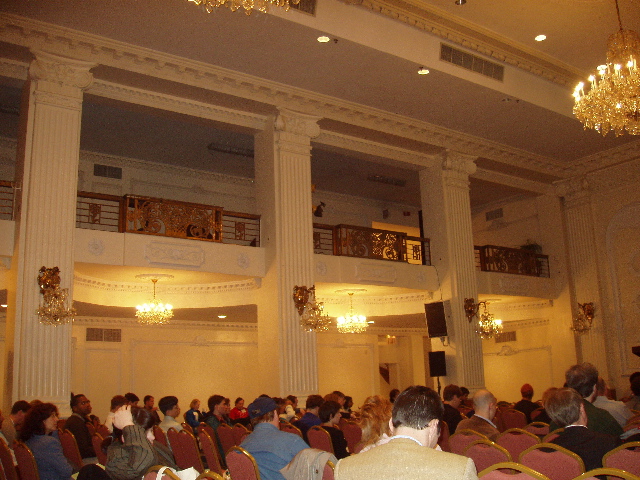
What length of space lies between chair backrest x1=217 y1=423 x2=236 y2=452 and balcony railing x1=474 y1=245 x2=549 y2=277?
8.72 m

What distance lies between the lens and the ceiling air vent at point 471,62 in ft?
34.3

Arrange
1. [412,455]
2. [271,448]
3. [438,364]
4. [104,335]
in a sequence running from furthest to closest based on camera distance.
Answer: [104,335] < [438,364] < [271,448] < [412,455]

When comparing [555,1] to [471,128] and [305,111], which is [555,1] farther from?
[305,111]

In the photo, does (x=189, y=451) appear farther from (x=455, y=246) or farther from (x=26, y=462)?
(x=455, y=246)

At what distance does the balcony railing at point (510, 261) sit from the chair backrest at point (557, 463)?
10890mm

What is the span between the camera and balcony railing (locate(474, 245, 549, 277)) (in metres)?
14.1

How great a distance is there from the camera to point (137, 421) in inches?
153

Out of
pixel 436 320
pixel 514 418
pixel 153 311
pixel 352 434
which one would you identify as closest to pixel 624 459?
pixel 352 434

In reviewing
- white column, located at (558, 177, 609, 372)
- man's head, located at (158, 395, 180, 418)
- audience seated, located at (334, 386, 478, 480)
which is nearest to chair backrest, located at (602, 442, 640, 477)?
audience seated, located at (334, 386, 478, 480)

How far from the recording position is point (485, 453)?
3.82 metres

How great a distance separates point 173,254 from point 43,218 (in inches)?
79.6

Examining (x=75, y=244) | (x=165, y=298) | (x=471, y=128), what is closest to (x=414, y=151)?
(x=471, y=128)

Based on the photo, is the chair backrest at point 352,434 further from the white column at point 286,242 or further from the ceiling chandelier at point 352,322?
the ceiling chandelier at point 352,322

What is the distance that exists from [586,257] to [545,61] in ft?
16.8
